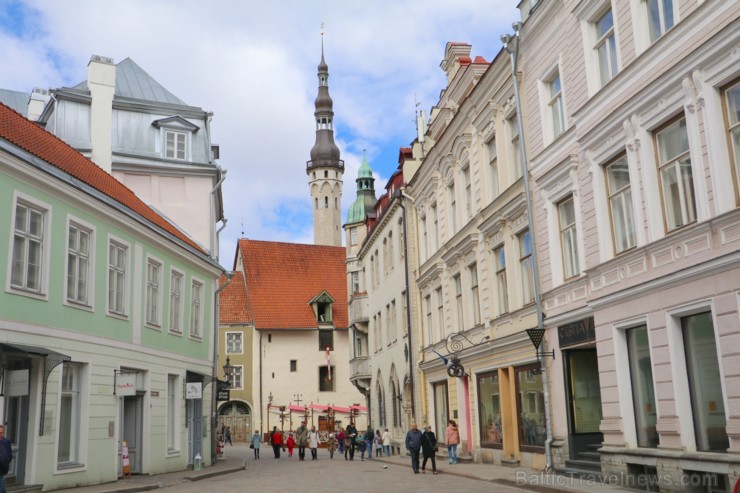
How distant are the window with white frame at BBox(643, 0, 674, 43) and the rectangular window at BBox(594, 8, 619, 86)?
1.27 metres

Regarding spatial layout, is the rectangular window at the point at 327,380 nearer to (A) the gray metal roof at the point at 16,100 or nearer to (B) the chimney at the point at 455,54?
(A) the gray metal roof at the point at 16,100

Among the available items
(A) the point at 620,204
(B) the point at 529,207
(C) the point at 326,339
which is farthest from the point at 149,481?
(C) the point at 326,339

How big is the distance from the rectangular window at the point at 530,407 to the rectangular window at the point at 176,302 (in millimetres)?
10522

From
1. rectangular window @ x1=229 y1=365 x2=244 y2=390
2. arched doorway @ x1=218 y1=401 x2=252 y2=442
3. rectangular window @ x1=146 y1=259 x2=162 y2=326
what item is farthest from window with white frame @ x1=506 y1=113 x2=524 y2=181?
arched doorway @ x1=218 y1=401 x2=252 y2=442

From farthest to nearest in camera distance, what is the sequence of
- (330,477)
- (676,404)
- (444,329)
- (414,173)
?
(414,173) < (444,329) < (330,477) < (676,404)

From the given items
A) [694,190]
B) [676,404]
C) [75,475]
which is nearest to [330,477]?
[75,475]

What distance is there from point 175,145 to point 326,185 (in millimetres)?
65195

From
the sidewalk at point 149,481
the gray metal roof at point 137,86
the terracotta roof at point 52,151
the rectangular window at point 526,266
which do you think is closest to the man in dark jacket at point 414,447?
the rectangular window at point 526,266

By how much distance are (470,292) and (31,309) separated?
44.8 ft

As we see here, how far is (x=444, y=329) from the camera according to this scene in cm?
2827

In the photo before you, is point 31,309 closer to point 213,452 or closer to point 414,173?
point 213,452

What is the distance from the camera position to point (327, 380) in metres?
59.5

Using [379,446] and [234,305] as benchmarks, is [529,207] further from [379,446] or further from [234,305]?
[234,305]

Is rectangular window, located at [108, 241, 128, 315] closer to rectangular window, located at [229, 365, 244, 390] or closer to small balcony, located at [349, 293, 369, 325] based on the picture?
small balcony, located at [349, 293, 369, 325]
